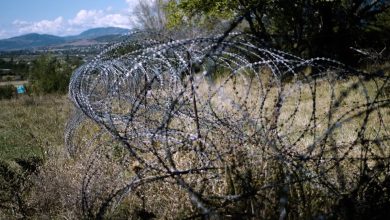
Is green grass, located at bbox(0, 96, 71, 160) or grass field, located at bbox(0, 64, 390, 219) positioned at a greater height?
grass field, located at bbox(0, 64, 390, 219)

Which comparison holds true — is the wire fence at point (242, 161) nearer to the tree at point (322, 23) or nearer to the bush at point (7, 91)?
the tree at point (322, 23)

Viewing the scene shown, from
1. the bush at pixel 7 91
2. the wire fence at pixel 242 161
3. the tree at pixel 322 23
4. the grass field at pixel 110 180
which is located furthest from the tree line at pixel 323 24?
the bush at pixel 7 91

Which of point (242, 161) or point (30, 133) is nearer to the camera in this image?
point (242, 161)

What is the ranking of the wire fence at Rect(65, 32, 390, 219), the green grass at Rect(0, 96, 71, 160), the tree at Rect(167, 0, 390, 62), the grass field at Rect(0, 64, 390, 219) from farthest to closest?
the tree at Rect(167, 0, 390, 62)
the green grass at Rect(0, 96, 71, 160)
the grass field at Rect(0, 64, 390, 219)
the wire fence at Rect(65, 32, 390, 219)

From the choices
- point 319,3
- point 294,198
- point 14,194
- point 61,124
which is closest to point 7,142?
point 61,124

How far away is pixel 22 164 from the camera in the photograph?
6.73m

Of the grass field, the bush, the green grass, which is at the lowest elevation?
the bush

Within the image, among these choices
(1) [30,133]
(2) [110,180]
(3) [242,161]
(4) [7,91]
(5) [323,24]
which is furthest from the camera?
(4) [7,91]

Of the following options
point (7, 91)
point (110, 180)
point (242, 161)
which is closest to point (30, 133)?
point (110, 180)

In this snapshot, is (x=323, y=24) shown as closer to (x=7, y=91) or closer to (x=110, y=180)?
(x=110, y=180)

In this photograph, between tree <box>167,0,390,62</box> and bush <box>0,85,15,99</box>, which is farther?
bush <box>0,85,15,99</box>

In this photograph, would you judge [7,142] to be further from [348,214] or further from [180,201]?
[348,214]

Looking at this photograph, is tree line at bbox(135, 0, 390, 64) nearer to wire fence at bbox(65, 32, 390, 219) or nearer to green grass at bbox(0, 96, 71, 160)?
green grass at bbox(0, 96, 71, 160)

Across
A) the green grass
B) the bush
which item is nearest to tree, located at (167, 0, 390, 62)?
the green grass
